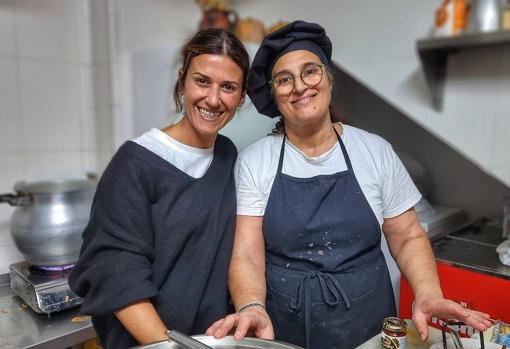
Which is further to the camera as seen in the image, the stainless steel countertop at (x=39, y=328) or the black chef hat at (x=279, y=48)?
the stainless steel countertop at (x=39, y=328)

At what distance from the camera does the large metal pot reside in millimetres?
1402

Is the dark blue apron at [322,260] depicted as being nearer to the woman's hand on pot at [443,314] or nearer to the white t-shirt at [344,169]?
the white t-shirt at [344,169]

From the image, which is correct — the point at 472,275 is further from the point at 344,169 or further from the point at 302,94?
the point at 302,94

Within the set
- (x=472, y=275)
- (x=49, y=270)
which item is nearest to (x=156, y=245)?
(x=49, y=270)

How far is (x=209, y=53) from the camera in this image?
95 cm

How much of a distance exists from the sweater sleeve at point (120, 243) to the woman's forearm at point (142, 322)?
0.02m

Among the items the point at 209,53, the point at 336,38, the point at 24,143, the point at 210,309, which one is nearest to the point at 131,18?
the point at 24,143

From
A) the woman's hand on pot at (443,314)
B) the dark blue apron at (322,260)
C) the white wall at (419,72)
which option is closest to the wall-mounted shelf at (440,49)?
the white wall at (419,72)

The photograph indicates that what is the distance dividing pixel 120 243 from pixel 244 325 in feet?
0.96

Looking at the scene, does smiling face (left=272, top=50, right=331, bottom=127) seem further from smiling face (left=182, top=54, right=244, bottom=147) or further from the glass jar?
the glass jar

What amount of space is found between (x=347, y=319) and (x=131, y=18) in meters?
1.79

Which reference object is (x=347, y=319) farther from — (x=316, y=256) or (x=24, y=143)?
(x=24, y=143)

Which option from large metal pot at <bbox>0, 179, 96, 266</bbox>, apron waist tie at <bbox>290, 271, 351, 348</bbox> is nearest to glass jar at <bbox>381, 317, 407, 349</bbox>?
apron waist tie at <bbox>290, 271, 351, 348</bbox>

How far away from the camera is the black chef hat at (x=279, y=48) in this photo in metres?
1.04
